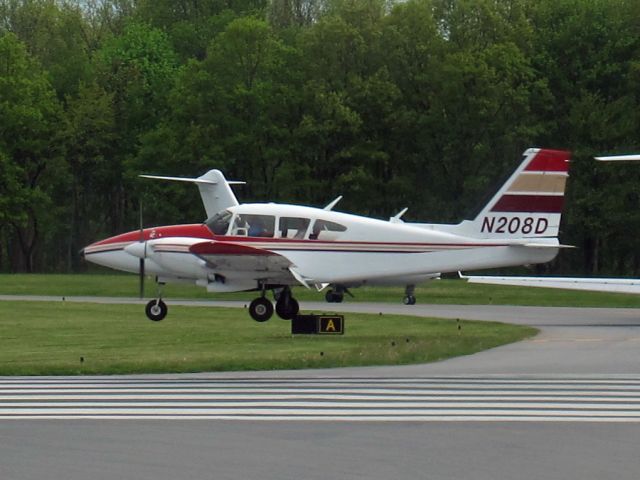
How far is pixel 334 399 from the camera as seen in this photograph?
57.0 feet

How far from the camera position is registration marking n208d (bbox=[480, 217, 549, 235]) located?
32938 millimetres

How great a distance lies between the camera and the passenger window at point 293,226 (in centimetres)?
3069

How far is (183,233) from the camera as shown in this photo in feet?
104

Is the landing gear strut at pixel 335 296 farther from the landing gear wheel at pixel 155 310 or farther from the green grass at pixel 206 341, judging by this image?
the landing gear wheel at pixel 155 310

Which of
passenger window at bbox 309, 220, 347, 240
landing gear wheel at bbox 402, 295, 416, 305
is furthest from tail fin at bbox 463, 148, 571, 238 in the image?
landing gear wheel at bbox 402, 295, 416, 305

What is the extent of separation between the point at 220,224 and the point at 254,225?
0.82 metres

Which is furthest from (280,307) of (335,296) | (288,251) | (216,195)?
(216,195)

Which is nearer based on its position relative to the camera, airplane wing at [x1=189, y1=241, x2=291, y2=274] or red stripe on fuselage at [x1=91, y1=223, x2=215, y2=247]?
airplane wing at [x1=189, y1=241, x2=291, y2=274]

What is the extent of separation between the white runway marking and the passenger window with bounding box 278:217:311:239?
10566 millimetres

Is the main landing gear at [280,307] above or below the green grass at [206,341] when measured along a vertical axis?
above

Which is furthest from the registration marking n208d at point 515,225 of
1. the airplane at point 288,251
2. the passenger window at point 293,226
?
the passenger window at point 293,226

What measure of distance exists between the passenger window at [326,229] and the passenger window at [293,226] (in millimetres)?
207

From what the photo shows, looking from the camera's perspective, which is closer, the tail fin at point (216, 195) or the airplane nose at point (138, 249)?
the airplane nose at point (138, 249)

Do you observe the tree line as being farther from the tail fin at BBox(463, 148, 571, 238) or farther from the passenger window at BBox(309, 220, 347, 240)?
the passenger window at BBox(309, 220, 347, 240)
